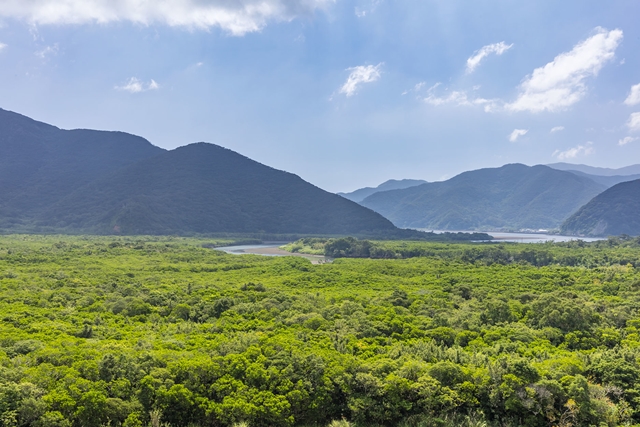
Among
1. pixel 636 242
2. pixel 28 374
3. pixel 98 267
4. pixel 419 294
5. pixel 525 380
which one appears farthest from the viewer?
pixel 636 242

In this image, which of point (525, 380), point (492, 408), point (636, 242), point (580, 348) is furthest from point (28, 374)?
point (636, 242)

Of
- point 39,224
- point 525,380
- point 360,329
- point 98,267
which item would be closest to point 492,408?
point 525,380

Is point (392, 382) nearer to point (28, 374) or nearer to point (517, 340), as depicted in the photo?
point (517, 340)

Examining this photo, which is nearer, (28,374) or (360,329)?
(28,374)

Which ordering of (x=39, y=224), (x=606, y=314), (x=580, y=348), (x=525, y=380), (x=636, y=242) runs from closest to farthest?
(x=525, y=380)
(x=580, y=348)
(x=606, y=314)
(x=636, y=242)
(x=39, y=224)

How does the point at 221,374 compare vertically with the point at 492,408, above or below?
above

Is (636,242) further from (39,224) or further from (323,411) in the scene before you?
(39,224)
